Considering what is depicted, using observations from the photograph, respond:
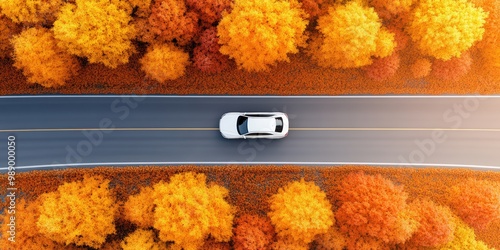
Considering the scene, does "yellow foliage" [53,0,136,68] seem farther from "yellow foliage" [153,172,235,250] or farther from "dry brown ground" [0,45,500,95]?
"yellow foliage" [153,172,235,250]

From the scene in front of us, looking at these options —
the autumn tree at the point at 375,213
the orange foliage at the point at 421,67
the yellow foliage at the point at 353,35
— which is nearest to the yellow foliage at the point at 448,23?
the yellow foliage at the point at 353,35

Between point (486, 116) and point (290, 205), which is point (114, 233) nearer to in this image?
point (290, 205)

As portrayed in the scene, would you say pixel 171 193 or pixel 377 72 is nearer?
pixel 171 193

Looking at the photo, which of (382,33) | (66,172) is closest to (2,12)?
(66,172)

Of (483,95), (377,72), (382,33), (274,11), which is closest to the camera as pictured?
(274,11)

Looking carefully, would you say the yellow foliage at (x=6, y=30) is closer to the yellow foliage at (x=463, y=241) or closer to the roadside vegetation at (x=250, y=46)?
the roadside vegetation at (x=250, y=46)

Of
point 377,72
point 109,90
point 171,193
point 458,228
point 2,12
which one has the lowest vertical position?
point 458,228
